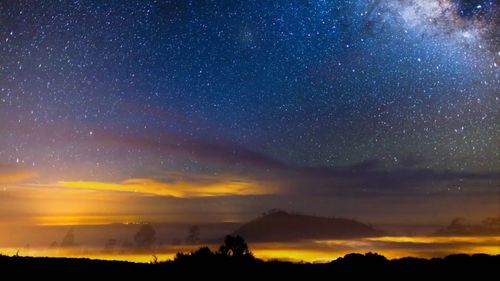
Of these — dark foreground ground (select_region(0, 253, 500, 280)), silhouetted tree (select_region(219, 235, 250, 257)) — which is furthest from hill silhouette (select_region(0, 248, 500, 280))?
silhouetted tree (select_region(219, 235, 250, 257))

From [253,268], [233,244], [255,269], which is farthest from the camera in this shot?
[233,244]

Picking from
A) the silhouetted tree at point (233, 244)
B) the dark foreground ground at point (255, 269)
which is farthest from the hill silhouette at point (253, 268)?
the silhouetted tree at point (233, 244)

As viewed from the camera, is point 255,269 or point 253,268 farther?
point 253,268

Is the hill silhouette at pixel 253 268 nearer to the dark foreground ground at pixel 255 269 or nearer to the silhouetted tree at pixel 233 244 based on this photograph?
the dark foreground ground at pixel 255 269

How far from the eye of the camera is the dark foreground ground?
13.9 metres

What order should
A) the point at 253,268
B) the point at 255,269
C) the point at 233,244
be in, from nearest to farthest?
the point at 255,269 → the point at 253,268 → the point at 233,244

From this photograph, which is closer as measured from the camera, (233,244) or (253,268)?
(253,268)

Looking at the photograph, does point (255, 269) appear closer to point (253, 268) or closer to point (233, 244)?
point (253, 268)

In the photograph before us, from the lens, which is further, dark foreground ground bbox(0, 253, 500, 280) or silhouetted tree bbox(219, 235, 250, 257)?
silhouetted tree bbox(219, 235, 250, 257)

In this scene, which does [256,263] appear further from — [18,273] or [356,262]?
[18,273]

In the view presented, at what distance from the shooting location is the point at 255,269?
49.1 ft

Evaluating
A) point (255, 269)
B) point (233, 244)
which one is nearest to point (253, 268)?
point (255, 269)

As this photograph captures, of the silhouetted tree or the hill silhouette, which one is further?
the silhouetted tree

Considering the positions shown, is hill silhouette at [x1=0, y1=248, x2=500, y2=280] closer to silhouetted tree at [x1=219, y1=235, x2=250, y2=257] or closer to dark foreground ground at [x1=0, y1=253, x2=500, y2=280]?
dark foreground ground at [x1=0, y1=253, x2=500, y2=280]
